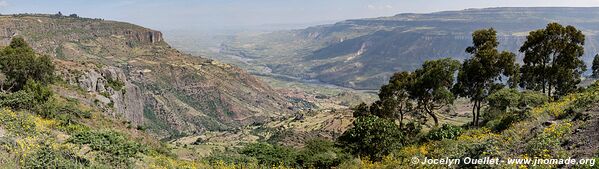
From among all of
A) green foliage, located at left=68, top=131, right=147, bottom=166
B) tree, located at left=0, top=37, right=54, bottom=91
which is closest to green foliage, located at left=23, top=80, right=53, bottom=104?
tree, located at left=0, top=37, right=54, bottom=91

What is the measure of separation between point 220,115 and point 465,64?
532ft

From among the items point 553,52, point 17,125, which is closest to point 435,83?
point 553,52

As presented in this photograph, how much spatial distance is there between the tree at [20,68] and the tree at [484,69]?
151 ft

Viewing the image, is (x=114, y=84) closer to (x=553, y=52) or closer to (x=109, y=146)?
(x=109, y=146)

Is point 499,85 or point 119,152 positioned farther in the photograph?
point 499,85

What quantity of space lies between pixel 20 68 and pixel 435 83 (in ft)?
152

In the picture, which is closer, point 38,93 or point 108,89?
point 38,93

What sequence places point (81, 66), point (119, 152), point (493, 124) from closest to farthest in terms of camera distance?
point (119, 152), point (493, 124), point (81, 66)

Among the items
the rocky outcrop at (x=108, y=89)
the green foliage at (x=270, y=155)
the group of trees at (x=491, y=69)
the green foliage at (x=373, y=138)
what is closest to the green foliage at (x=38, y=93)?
the rocky outcrop at (x=108, y=89)

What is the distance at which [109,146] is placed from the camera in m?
18.5

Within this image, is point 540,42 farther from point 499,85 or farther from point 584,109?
point 584,109

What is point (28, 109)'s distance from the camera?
1287 inches

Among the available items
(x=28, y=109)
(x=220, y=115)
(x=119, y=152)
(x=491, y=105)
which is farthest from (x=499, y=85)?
(x=220, y=115)

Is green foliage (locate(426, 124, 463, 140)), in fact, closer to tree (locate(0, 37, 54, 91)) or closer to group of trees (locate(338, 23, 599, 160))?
group of trees (locate(338, 23, 599, 160))
